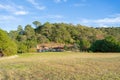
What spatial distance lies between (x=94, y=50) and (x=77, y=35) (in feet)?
112

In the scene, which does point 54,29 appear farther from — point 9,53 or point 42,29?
point 9,53

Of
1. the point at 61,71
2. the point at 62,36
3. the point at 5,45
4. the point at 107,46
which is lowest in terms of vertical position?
the point at 61,71

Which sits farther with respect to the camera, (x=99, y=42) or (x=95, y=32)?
(x=95, y=32)

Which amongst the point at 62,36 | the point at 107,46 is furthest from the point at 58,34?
the point at 107,46

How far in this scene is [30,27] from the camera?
110125 mm

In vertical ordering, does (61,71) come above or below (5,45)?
below

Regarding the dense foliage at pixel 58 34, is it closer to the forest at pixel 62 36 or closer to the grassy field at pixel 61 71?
the forest at pixel 62 36

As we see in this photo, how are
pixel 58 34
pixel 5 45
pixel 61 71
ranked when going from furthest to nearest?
pixel 58 34 → pixel 5 45 → pixel 61 71

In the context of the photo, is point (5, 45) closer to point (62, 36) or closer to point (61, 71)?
point (61, 71)

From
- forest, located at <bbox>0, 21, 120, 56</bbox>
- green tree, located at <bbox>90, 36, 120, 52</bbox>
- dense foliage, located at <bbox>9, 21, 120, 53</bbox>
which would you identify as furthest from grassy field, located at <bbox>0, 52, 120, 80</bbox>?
dense foliage, located at <bbox>9, 21, 120, 53</bbox>

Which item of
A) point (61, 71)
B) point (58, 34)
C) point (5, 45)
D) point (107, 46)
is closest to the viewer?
point (61, 71)

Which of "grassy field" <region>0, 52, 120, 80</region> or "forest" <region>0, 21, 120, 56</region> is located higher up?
"forest" <region>0, 21, 120, 56</region>

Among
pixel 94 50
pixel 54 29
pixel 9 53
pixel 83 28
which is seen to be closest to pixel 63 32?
pixel 54 29

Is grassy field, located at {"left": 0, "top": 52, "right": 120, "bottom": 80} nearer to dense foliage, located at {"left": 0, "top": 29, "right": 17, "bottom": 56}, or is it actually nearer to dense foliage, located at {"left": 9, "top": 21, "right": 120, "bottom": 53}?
dense foliage, located at {"left": 0, "top": 29, "right": 17, "bottom": 56}
